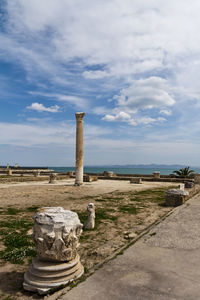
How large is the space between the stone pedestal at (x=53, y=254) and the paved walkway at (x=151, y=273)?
372 millimetres

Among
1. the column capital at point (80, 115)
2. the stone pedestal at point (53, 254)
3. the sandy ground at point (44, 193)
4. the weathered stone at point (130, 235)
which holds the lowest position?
the sandy ground at point (44, 193)

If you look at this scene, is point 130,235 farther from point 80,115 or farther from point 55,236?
point 80,115

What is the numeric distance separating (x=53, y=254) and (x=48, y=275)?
0.34 metres

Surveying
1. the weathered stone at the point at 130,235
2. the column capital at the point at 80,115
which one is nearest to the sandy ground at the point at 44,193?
the weathered stone at the point at 130,235

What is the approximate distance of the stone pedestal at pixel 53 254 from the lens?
3.88 m

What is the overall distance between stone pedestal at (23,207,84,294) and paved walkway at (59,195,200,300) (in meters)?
0.37

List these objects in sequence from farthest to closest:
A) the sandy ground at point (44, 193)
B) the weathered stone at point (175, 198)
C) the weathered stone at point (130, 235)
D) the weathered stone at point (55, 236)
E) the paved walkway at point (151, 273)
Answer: the sandy ground at point (44, 193), the weathered stone at point (175, 198), the weathered stone at point (130, 235), the weathered stone at point (55, 236), the paved walkway at point (151, 273)

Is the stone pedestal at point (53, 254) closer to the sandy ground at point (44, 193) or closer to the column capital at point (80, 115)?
the sandy ground at point (44, 193)

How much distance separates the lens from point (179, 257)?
491cm

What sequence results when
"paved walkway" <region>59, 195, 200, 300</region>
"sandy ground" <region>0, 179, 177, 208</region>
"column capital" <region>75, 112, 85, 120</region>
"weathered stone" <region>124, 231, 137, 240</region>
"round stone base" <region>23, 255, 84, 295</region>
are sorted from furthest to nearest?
1. "column capital" <region>75, 112, 85, 120</region>
2. "sandy ground" <region>0, 179, 177, 208</region>
3. "weathered stone" <region>124, 231, 137, 240</region>
4. "round stone base" <region>23, 255, 84, 295</region>
5. "paved walkway" <region>59, 195, 200, 300</region>

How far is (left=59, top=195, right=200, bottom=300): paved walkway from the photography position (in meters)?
3.50

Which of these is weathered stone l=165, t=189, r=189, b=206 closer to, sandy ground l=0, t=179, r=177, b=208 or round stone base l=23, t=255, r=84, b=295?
sandy ground l=0, t=179, r=177, b=208

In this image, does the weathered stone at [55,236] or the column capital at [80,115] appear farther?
the column capital at [80,115]

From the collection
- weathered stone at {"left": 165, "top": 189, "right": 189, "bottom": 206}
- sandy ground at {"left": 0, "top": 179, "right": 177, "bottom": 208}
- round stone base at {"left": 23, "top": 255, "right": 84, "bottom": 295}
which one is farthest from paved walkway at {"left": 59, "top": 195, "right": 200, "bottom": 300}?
sandy ground at {"left": 0, "top": 179, "right": 177, "bottom": 208}
